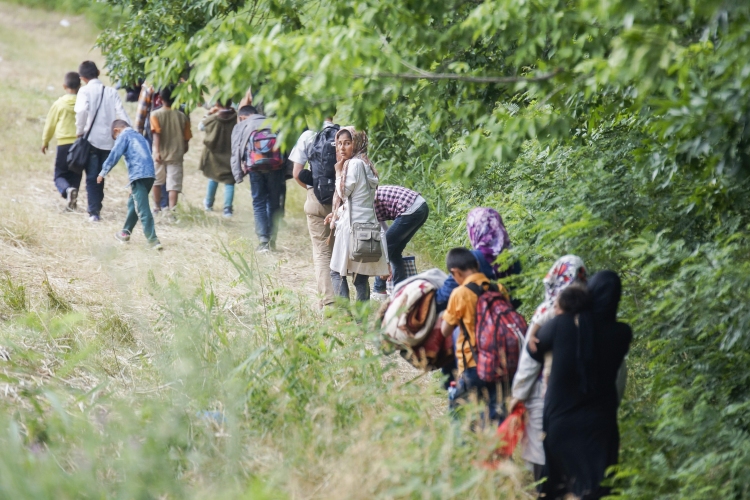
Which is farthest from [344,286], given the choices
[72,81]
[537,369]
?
[72,81]

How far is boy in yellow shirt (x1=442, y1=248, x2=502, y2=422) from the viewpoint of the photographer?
16.1 ft

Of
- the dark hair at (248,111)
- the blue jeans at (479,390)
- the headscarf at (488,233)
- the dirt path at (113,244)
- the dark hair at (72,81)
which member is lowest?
the dirt path at (113,244)

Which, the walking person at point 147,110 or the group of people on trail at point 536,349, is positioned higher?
the walking person at point 147,110

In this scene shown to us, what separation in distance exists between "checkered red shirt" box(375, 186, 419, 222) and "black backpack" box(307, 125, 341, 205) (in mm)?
463

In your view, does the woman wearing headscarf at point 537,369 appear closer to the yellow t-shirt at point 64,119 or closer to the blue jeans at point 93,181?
the blue jeans at point 93,181

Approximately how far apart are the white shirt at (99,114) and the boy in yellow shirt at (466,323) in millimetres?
Result: 6630

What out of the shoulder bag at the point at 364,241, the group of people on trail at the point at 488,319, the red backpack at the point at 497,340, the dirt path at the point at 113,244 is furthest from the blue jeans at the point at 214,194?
the red backpack at the point at 497,340

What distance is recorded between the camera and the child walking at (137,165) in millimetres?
9320

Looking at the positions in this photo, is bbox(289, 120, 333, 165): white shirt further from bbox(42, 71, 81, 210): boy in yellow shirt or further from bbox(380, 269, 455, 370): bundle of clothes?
bbox(42, 71, 81, 210): boy in yellow shirt

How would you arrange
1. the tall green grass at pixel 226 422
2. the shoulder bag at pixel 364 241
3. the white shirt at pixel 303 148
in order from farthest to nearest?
the white shirt at pixel 303 148
the shoulder bag at pixel 364 241
the tall green grass at pixel 226 422

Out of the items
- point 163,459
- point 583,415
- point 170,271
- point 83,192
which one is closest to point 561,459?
point 583,415

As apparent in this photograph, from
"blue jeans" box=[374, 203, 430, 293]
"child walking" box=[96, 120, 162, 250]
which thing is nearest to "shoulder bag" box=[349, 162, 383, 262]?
"blue jeans" box=[374, 203, 430, 293]

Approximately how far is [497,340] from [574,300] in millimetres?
602

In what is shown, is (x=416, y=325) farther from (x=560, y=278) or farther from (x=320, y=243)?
(x=320, y=243)
